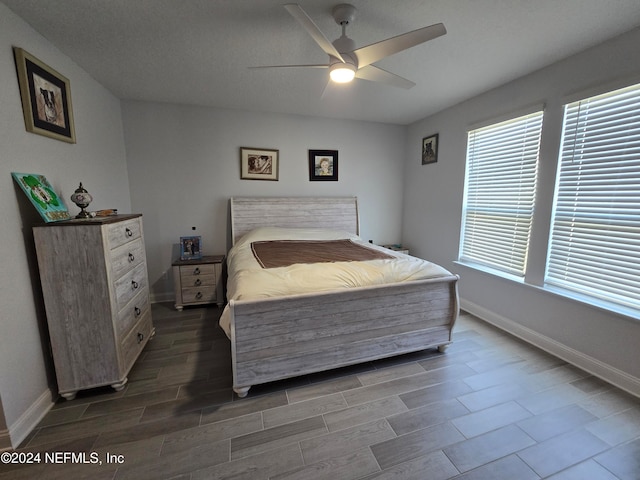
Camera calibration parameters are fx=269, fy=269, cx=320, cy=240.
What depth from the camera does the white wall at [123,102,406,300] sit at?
3.23 meters

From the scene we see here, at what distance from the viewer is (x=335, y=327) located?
1942mm

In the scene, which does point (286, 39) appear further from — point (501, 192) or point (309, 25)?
point (501, 192)

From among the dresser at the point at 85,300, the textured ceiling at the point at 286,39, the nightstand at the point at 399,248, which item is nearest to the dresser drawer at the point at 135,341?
the dresser at the point at 85,300

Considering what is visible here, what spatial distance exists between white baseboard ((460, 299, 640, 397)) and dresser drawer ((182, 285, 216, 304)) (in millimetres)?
3134

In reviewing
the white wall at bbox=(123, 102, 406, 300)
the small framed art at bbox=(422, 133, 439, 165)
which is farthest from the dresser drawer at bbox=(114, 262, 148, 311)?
the small framed art at bbox=(422, 133, 439, 165)

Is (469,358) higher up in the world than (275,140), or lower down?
lower down

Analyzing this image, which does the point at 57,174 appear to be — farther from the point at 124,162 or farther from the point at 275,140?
the point at 275,140

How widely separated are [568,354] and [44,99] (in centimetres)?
435

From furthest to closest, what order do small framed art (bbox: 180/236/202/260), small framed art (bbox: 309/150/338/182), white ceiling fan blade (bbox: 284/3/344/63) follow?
small framed art (bbox: 309/150/338/182) < small framed art (bbox: 180/236/202/260) < white ceiling fan blade (bbox: 284/3/344/63)

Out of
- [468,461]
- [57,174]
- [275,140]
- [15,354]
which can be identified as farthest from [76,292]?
[275,140]

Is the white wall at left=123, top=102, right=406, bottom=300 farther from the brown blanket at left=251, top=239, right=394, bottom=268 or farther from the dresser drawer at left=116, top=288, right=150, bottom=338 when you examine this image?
the dresser drawer at left=116, top=288, right=150, bottom=338

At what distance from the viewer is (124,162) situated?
3.12 m

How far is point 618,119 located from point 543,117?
0.52m

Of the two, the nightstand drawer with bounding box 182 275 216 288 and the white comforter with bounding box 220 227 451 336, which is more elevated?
the white comforter with bounding box 220 227 451 336
